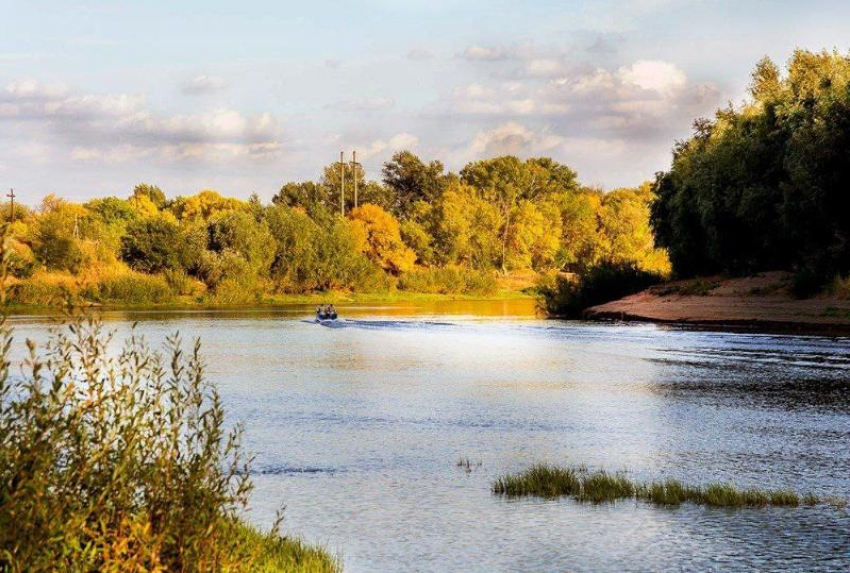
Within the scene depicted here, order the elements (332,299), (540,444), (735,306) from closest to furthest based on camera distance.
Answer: (540,444) → (735,306) → (332,299)

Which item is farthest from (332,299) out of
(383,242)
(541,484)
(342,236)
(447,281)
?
(541,484)

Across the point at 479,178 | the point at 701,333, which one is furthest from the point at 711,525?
the point at 479,178

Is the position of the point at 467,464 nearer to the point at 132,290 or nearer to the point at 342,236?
the point at 132,290

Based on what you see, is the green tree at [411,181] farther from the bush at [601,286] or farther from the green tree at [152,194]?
the bush at [601,286]

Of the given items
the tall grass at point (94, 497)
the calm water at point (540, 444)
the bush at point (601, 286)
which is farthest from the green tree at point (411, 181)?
the tall grass at point (94, 497)

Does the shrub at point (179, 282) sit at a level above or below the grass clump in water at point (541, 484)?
above

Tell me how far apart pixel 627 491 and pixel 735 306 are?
45.9 m

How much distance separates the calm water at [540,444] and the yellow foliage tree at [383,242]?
8987cm

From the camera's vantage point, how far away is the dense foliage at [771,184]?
168 ft

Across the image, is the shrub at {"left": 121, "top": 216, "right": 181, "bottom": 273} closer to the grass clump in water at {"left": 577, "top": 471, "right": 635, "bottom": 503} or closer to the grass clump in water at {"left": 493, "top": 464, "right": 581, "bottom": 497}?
the grass clump in water at {"left": 493, "top": 464, "right": 581, "bottom": 497}

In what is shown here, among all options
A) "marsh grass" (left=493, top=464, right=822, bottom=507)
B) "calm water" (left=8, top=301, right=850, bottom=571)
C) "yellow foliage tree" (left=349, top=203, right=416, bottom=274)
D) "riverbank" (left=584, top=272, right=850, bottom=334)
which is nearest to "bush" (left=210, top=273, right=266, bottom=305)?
"yellow foliage tree" (left=349, top=203, right=416, bottom=274)

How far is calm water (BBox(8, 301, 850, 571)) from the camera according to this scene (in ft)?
37.4

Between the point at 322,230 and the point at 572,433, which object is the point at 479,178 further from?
the point at 572,433

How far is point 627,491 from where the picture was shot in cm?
1403
